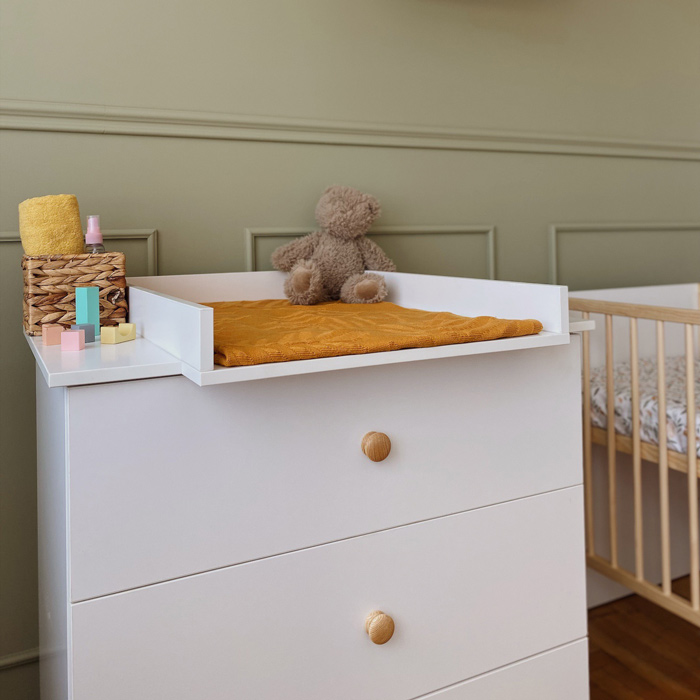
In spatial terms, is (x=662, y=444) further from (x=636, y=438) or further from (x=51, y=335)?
(x=51, y=335)

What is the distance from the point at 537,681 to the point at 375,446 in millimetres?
496

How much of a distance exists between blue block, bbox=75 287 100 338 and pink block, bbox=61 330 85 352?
0.08 m

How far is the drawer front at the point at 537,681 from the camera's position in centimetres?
100

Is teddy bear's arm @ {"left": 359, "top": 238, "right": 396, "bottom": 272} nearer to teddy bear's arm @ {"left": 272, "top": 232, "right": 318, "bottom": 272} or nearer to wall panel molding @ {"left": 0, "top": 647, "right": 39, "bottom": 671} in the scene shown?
teddy bear's arm @ {"left": 272, "top": 232, "right": 318, "bottom": 272}

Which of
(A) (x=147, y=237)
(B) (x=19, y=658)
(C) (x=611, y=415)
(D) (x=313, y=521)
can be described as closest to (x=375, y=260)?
(A) (x=147, y=237)

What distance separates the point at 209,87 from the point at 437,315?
2.51 ft

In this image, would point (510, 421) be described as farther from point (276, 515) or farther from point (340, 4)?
point (340, 4)

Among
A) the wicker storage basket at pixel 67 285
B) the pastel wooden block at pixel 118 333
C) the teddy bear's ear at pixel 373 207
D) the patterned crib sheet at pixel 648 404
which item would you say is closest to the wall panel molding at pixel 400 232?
the teddy bear's ear at pixel 373 207

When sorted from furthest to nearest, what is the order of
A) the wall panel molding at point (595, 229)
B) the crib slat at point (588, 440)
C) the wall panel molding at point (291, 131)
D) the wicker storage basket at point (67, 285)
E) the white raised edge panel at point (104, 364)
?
1. the wall panel molding at point (595, 229)
2. the crib slat at point (588, 440)
3. the wall panel molding at point (291, 131)
4. the wicker storage basket at point (67, 285)
5. the white raised edge panel at point (104, 364)

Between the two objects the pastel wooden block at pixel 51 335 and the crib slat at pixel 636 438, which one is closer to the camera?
the pastel wooden block at pixel 51 335

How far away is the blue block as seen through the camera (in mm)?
932

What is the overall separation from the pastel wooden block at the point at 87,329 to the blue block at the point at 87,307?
0.02 meters

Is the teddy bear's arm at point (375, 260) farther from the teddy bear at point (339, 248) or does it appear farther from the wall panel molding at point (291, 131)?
the wall panel molding at point (291, 131)

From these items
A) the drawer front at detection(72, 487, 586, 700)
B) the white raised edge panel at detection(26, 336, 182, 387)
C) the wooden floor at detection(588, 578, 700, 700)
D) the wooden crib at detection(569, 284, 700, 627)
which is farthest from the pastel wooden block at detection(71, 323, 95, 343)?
the wooden floor at detection(588, 578, 700, 700)
